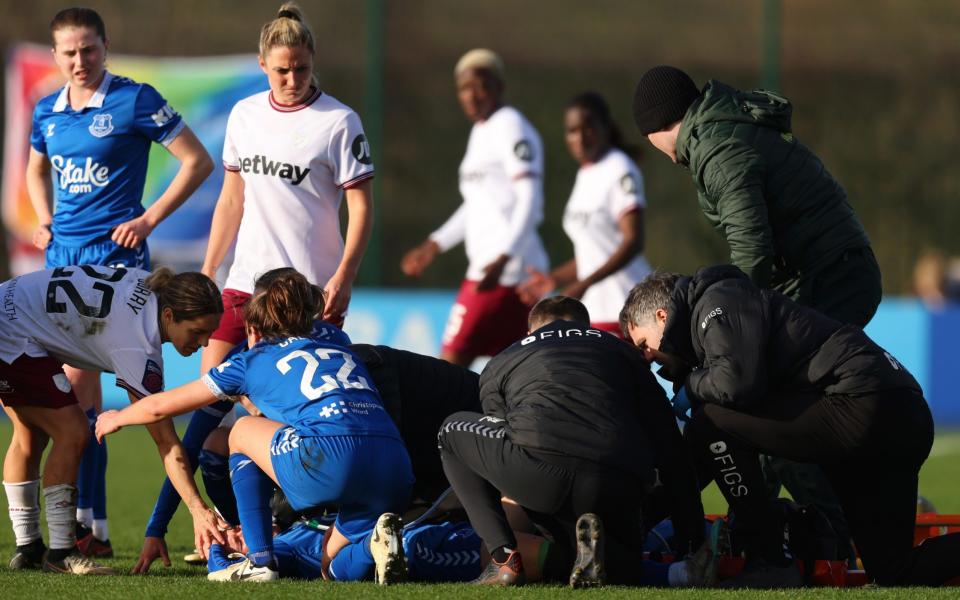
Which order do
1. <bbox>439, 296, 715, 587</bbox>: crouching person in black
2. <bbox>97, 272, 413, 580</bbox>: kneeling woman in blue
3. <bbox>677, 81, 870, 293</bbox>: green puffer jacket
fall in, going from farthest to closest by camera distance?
<bbox>677, 81, 870, 293</bbox>: green puffer jacket < <bbox>97, 272, 413, 580</bbox>: kneeling woman in blue < <bbox>439, 296, 715, 587</bbox>: crouching person in black

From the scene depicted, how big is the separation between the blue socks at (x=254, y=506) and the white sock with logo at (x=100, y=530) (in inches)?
57.0

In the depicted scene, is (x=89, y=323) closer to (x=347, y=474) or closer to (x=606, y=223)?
(x=347, y=474)

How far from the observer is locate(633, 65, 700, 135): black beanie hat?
5961 mm

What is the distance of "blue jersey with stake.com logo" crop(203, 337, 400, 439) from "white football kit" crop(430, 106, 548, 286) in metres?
3.73

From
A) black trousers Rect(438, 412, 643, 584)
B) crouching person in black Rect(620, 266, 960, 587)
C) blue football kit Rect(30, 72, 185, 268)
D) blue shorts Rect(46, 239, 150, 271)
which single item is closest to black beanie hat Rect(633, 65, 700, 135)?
crouching person in black Rect(620, 266, 960, 587)

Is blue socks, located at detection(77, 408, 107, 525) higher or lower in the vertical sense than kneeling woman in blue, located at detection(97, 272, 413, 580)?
lower

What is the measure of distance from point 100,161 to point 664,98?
265cm

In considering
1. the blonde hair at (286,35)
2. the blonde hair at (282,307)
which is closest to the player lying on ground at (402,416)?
the blonde hair at (282,307)

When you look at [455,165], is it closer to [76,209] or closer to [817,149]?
[817,149]

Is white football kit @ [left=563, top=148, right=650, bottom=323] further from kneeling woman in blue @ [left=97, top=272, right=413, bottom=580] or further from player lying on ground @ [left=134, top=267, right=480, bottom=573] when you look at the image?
kneeling woman in blue @ [left=97, top=272, right=413, bottom=580]

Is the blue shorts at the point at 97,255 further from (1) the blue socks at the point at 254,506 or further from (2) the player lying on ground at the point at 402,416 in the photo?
(1) the blue socks at the point at 254,506

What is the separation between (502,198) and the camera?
30.7 ft

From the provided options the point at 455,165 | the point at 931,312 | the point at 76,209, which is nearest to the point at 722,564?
the point at 76,209

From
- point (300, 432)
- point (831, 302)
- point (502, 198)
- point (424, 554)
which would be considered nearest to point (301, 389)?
point (300, 432)
